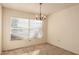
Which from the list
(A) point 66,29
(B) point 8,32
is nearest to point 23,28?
(B) point 8,32

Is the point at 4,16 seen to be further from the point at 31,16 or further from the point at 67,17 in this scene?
the point at 67,17

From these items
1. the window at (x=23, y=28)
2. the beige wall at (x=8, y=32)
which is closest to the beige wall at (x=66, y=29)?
the window at (x=23, y=28)

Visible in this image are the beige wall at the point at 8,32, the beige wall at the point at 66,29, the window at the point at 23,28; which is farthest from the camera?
the window at the point at 23,28

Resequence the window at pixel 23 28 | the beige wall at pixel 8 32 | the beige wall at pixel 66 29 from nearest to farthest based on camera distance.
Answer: the beige wall at pixel 66 29
the beige wall at pixel 8 32
the window at pixel 23 28

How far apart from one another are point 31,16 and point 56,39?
1.80 m

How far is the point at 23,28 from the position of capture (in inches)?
174

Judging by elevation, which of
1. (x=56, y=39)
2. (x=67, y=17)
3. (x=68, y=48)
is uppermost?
(x=67, y=17)

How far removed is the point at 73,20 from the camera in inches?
130

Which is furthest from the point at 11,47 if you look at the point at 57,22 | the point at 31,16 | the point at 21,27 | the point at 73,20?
the point at 73,20

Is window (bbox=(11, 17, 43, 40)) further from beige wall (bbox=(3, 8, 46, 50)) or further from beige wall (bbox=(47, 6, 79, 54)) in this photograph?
beige wall (bbox=(47, 6, 79, 54))

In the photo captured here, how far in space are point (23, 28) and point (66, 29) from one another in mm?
2107

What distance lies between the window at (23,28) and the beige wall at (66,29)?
900mm

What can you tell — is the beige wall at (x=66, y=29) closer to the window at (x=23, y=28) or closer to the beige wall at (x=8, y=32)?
the window at (x=23, y=28)

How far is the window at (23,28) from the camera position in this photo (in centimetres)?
407
